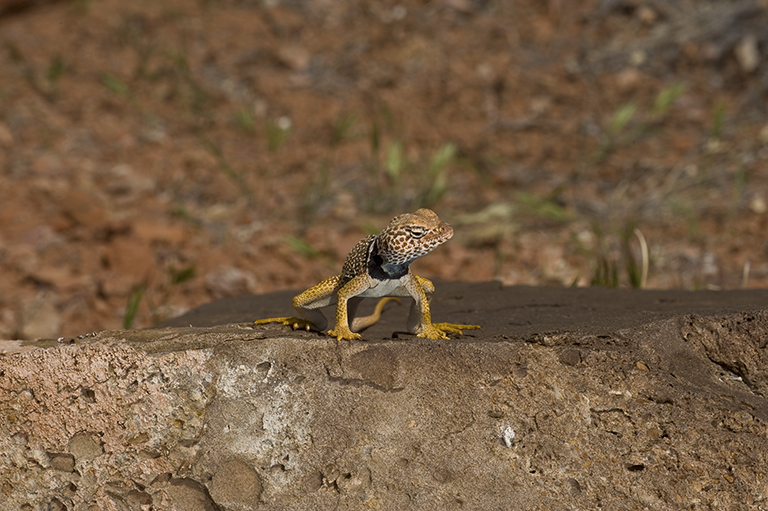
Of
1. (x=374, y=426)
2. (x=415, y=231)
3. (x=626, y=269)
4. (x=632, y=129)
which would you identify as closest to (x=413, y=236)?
(x=415, y=231)

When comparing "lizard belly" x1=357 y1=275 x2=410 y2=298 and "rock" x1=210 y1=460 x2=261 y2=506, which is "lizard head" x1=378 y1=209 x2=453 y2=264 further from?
"rock" x1=210 y1=460 x2=261 y2=506

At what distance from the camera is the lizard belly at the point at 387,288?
126 inches

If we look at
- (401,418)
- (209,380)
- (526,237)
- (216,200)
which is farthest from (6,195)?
→ (401,418)

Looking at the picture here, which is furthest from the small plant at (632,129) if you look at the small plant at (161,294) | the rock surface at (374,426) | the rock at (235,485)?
the rock at (235,485)

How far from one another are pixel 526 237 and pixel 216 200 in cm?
307

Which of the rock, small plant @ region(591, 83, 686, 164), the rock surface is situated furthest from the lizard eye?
small plant @ region(591, 83, 686, 164)

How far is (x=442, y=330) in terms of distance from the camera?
132 inches

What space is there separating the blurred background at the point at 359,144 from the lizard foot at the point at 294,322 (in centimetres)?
227

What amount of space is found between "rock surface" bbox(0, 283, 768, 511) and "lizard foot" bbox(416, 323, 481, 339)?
239 millimetres

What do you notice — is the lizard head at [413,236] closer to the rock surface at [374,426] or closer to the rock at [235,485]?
the rock surface at [374,426]

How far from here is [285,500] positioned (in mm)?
2824

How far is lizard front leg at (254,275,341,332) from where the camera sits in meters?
3.28

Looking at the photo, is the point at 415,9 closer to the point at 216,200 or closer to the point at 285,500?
the point at 216,200

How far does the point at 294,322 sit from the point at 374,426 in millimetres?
771
